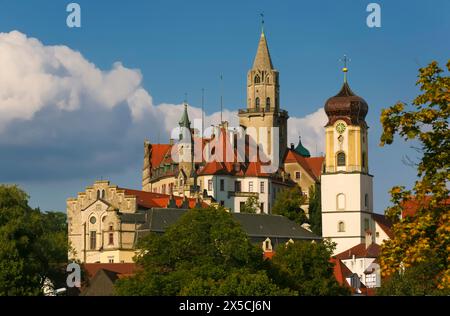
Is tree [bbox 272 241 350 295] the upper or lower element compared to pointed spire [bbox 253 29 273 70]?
lower

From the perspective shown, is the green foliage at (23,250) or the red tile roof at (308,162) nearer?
the green foliage at (23,250)

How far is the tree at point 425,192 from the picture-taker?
3069 cm

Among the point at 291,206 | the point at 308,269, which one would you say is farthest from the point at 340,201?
the point at 308,269

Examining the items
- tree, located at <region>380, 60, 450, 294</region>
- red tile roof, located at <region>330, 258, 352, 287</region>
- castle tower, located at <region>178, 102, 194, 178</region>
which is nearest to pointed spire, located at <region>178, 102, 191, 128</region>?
castle tower, located at <region>178, 102, 194, 178</region>

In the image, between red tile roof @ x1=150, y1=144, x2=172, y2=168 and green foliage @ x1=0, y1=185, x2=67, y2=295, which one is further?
red tile roof @ x1=150, y1=144, x2=172, y2=168

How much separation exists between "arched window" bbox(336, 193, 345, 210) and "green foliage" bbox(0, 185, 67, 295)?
168ft

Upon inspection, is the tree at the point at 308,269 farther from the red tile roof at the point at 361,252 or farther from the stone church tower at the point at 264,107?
the stone church tower at the point at 264,107

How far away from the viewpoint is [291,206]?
15038 cm

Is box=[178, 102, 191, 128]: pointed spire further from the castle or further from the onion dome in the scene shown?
the onion dome

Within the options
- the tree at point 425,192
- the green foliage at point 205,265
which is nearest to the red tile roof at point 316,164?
the green foliage at point 205,265

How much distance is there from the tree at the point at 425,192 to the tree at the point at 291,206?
383ft

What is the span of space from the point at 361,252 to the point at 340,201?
→ 891 centimetres

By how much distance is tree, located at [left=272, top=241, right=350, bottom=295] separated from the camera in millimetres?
83188

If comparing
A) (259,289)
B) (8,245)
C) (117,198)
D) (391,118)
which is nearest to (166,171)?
(117,198)
